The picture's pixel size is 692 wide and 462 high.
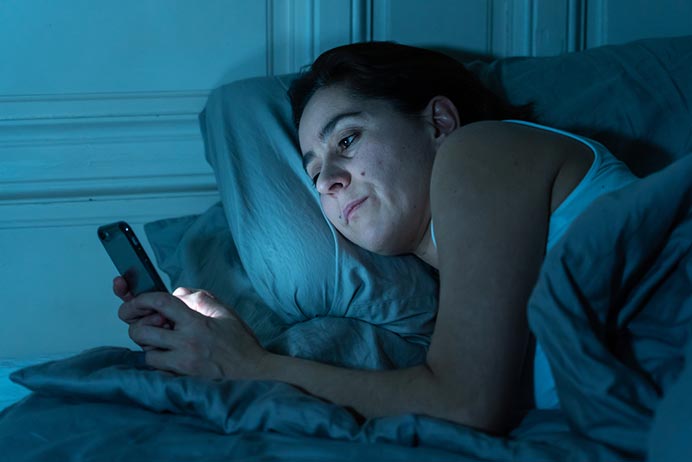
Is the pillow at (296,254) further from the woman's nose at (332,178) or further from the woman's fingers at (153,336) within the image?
the woman's fingers at (153,336)

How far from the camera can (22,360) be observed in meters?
1.36

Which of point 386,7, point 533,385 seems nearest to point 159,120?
point 386,7

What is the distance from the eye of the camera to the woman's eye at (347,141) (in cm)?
100

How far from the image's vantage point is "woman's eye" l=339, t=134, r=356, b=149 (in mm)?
999

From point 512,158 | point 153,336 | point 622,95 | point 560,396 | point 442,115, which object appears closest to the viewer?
point 560,396

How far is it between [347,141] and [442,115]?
0.50 ft

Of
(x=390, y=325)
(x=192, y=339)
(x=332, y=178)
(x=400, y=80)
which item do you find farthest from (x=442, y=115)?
(x=192, y=339)

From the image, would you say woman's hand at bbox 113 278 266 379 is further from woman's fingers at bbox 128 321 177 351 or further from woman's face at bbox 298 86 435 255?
woman's face at bbox 298 86 435 255

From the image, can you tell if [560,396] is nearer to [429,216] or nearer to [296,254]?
[429,216]

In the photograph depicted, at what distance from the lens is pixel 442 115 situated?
3.45 feet

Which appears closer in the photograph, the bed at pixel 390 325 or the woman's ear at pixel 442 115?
the bed at pixel 390 325

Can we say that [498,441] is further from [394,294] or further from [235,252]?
[235,252]

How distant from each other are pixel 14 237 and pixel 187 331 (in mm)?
669

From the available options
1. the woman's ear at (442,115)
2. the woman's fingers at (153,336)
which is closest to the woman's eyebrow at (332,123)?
the woman's ear at (442,115)
